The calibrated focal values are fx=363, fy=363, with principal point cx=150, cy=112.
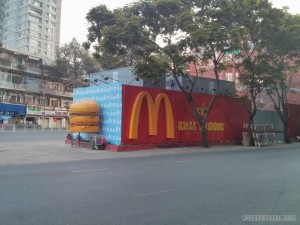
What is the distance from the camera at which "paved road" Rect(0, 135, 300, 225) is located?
6.25m

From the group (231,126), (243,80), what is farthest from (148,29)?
(231,126)

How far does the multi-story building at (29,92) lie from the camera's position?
197 feet

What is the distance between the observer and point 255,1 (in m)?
25.3

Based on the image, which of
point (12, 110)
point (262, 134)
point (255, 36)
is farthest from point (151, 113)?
point (12, 110)

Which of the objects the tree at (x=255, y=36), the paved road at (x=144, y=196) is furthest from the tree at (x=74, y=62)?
the paved road at (x=144, y=196)

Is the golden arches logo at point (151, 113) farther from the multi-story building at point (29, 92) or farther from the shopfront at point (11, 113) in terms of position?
the multi-story building at point (29, 92)

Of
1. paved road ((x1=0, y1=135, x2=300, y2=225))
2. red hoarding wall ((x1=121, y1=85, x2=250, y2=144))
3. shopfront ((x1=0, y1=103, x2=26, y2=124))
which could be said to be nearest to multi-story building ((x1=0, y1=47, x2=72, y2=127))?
shopfront ((x1=0, y1=103, x2=26, y2=124))

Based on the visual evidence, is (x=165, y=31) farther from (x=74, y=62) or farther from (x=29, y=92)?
(x=29, y=92)

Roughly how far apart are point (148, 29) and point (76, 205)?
1678cm

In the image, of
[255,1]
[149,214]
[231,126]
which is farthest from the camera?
[231,126]

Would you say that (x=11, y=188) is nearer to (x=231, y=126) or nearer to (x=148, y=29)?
(x=148, y=29)

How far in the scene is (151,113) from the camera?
76.2 feet

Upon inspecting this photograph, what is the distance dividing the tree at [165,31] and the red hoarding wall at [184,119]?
2.02m

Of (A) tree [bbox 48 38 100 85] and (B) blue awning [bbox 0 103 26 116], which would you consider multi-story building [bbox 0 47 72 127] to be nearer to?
(B) blue awning [bbox 0 103 26 116]
